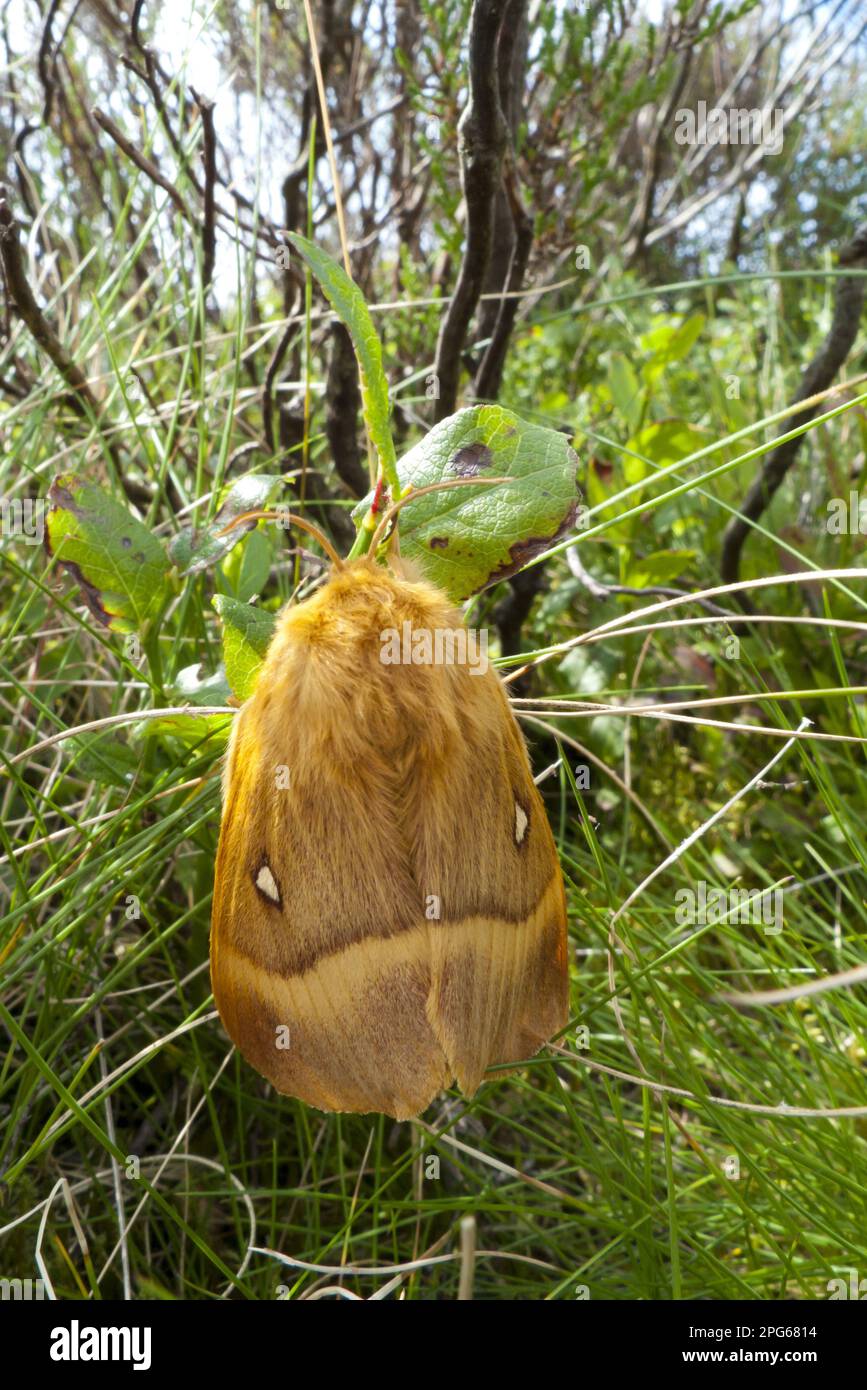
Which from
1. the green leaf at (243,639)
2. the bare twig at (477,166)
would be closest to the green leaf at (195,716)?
the green leaf at (243,639)

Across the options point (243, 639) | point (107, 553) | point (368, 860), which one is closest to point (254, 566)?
point (107, 553)

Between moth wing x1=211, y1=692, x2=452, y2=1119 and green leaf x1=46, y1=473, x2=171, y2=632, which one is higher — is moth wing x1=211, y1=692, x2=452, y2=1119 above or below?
below

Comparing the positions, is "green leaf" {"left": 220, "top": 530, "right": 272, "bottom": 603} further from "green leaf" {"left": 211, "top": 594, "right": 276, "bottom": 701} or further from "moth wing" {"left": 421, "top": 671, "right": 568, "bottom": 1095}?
"moth wing" {"left": 421, "top": 671, "right": 568, "bottom": 1095}

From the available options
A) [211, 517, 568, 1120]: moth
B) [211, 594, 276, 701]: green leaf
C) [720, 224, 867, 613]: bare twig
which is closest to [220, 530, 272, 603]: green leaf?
[211, 594, 276, 701]: green leaf

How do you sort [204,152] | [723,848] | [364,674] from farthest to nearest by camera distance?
[723,848], [204,152], [364,674]

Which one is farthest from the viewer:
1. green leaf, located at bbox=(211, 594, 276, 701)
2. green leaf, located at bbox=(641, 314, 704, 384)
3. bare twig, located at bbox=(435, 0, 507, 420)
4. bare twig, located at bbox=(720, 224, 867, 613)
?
green leaf, located at bbox=(641, 314, 704, 384)

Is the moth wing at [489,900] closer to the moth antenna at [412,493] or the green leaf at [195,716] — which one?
the moth antenna at [412,493]
